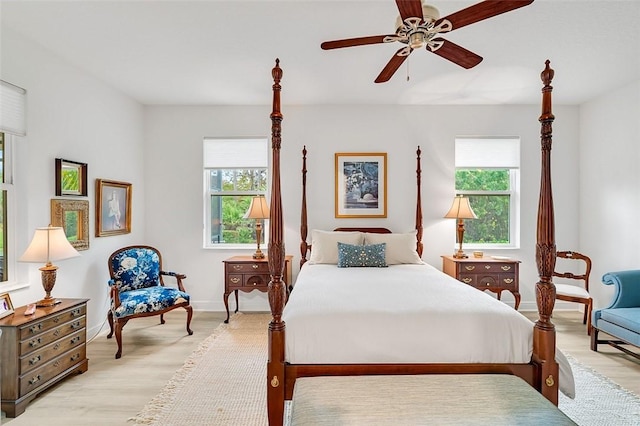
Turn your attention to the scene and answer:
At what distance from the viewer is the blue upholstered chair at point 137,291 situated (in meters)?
3.33

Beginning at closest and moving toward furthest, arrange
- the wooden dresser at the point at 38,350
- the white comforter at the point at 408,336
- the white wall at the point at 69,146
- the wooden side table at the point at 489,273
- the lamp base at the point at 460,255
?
the white comforter at the point at 408,336 < the wooden dresser at the point at 38,350 < the white wall at the point at 69,146 < the wooden side table at the point at 489,273 < the lamp base at the point at 460,255

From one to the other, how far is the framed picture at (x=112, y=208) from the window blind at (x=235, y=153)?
1.06 m

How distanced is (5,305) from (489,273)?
450 cm

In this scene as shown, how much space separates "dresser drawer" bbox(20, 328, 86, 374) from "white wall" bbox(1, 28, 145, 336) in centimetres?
50

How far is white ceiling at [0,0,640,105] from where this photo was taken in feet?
8.16

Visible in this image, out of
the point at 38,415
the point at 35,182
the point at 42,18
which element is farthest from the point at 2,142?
the point at 38,415

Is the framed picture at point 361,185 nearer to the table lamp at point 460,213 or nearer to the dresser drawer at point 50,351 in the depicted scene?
the table lamp at point 460,213

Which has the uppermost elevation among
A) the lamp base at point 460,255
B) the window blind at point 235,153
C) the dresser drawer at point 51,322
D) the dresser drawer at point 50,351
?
the window blind at point 235,153

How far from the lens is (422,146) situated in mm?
4680

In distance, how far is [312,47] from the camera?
119 inches

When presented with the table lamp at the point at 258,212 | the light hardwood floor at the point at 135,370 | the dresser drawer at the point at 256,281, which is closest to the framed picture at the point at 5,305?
the light hardwood floor at the point at 135,370

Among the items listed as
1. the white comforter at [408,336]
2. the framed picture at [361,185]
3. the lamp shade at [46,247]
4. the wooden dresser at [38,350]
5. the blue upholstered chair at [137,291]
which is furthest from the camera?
the framed picture at [361,185]

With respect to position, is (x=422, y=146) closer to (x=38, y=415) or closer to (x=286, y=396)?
(x=286, y=396)

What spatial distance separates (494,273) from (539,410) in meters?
2.85
